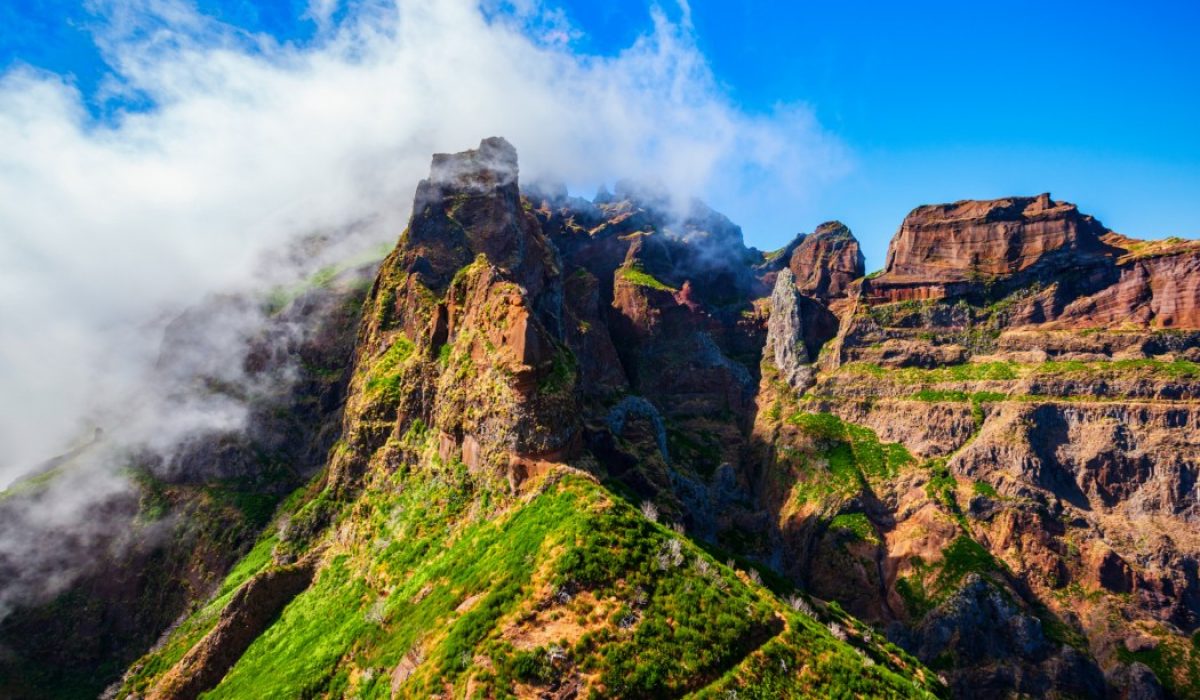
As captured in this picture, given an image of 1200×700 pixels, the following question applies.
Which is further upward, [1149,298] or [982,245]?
[982,245]

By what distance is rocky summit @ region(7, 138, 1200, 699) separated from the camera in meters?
51.2

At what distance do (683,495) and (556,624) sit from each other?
2410 inches

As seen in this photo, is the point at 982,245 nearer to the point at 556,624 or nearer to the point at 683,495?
the point at 683,495

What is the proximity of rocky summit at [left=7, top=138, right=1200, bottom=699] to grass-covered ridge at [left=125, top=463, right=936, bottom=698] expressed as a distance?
0.92 ft

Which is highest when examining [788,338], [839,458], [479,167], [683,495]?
[479,167]

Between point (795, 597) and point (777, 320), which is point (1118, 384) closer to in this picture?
point (777, 320)

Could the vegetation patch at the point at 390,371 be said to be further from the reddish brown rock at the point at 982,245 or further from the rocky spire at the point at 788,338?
the reddish brown rock at the point at 982,245

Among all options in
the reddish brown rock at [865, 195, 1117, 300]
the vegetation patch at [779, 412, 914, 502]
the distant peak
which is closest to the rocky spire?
the vegetation patch at [779, 412, 914, 502]

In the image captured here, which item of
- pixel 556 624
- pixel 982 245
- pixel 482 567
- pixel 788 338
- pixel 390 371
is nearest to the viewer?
pixel 556 624

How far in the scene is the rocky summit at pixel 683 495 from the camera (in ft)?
168

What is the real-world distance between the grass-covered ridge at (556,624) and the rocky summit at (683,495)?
0.28 meters

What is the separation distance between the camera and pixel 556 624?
155 feet

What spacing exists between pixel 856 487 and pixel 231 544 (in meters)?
126

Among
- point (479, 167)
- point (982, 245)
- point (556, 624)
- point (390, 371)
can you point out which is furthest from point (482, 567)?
point (982, 245)
